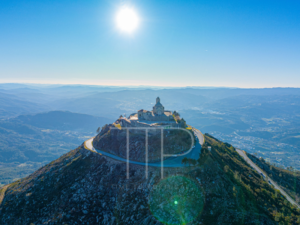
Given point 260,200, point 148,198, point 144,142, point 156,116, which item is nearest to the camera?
point 260,200

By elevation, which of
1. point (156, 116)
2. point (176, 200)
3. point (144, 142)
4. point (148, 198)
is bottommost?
point (148, 198)

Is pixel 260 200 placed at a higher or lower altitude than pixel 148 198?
A: higher

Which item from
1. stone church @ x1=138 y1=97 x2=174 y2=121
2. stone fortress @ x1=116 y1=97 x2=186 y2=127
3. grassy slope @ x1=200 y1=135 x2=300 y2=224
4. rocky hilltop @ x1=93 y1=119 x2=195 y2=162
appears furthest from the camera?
stone church @ x1=138 y1=97 x2=174 y2=121

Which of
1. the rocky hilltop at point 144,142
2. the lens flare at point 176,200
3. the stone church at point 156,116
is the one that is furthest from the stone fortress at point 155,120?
the lens flare at point 176,200

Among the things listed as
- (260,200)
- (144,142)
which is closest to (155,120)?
(144,142)

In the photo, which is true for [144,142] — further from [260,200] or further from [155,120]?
[260,200]

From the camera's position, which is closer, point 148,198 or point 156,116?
point 148,198

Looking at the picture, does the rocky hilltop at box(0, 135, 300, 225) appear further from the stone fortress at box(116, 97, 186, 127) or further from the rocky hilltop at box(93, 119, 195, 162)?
the stone fortress at box(116, 97, 186, 127)

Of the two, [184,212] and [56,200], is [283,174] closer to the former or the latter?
[184,212]

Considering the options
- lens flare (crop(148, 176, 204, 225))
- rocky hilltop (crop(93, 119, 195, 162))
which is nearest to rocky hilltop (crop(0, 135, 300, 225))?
lens flare (crop(148, 176, 204, 225))
